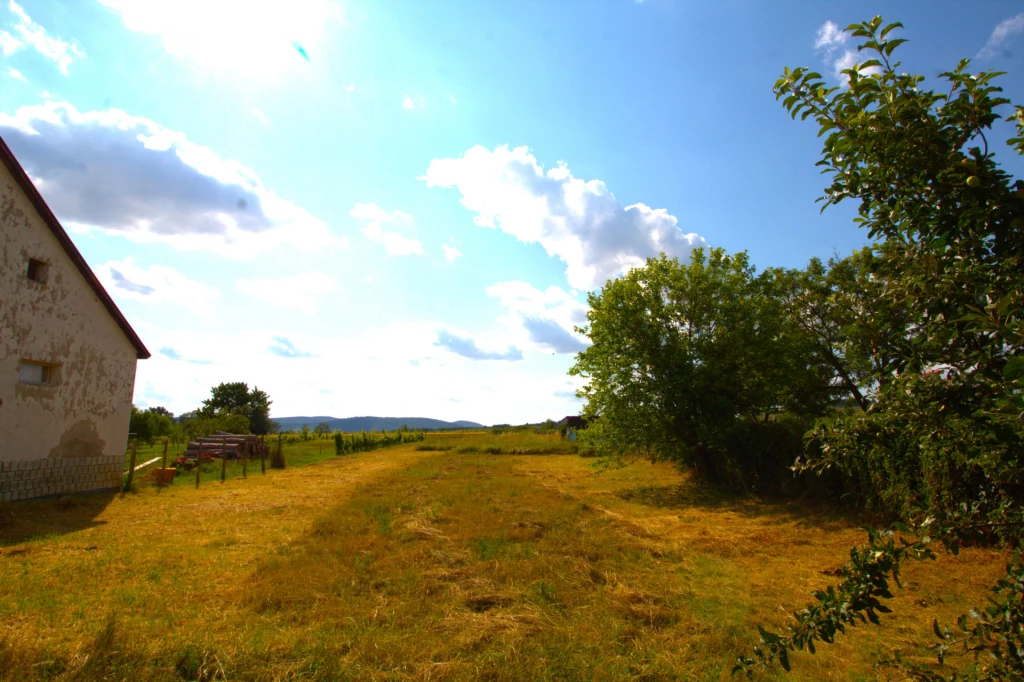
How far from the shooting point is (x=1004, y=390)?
1.95m

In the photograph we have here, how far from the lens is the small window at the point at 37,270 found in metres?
13.9

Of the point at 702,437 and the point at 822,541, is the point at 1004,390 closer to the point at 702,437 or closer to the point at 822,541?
the point at 822,541

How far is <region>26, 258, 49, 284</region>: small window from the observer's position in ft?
45.6

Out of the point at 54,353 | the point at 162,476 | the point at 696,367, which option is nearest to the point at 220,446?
the point at 162,476

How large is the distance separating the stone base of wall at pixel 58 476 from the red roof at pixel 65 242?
12.2 ft

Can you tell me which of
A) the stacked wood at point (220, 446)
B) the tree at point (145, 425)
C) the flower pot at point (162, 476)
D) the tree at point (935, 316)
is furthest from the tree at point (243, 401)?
the tree at point (935, 316)

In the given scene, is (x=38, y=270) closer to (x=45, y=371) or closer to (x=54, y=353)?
(x=54, y=353)

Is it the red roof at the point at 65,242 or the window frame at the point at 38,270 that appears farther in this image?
the window frame at the point at 38,270

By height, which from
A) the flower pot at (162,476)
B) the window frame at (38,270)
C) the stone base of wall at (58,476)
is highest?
the window frame at (38,270)

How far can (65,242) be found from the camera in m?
14.6

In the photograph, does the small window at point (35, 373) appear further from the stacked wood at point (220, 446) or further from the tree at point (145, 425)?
the tree at point (145, 425)

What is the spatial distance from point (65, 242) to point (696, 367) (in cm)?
1951

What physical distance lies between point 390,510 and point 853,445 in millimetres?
12523

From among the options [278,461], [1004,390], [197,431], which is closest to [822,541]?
[1004,390]
